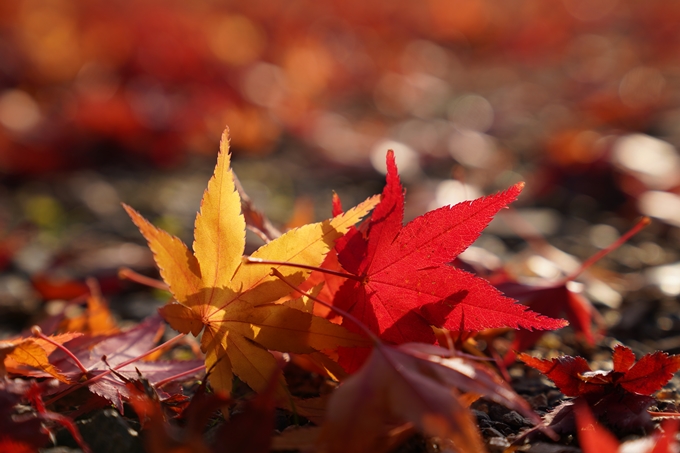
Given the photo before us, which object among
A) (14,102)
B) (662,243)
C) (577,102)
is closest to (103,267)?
(662,243)

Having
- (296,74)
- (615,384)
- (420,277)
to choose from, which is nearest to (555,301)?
(615,384)

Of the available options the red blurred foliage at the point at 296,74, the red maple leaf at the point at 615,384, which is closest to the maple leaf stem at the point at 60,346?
the red maple leaf at the point at 615,384

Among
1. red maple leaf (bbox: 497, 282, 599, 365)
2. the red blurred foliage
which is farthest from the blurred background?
red maple leaf (bbox: 497, 282, 599, 365)

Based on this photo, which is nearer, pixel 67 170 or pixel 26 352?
pixel 26 352

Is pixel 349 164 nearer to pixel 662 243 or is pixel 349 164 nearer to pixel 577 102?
pixel 662 243

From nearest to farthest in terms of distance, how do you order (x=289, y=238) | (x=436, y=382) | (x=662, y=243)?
(x=436, y=382) < (x=289, y=238) < (x=662, y=243)

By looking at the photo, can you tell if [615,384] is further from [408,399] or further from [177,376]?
[177,376]
